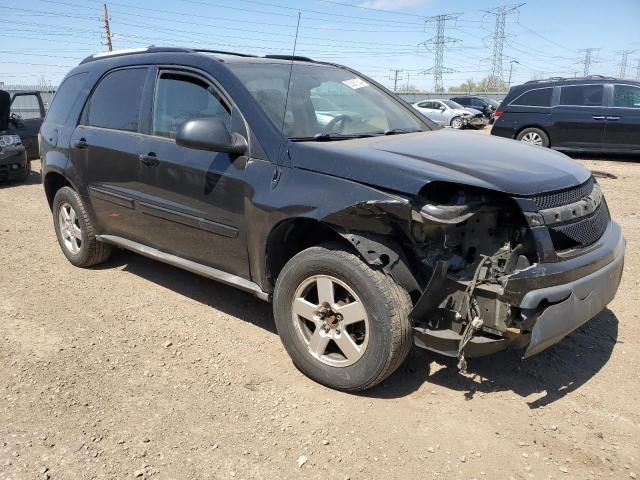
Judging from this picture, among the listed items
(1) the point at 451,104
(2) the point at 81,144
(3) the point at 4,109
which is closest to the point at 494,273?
(2) the point at 81,144

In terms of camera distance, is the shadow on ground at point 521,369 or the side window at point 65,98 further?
the side window at point 65,98

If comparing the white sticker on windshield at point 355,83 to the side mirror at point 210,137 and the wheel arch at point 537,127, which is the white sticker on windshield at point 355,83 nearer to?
the side mirror at point 210,137

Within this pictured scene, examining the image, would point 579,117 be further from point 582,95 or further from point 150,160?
point 150,160

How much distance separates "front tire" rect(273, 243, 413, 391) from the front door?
1.70ft

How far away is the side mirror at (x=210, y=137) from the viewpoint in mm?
3238

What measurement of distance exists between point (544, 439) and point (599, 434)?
293 mm

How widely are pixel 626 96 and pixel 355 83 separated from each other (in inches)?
390

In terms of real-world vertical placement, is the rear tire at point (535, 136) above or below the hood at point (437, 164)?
below

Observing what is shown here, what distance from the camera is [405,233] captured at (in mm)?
2768

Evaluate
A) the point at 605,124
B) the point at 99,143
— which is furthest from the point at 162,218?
the point at 605,124

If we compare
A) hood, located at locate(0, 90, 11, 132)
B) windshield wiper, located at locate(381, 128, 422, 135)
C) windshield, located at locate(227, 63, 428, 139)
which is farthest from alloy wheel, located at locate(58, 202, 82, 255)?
hood, located at locate(0, 90, 11, 132)

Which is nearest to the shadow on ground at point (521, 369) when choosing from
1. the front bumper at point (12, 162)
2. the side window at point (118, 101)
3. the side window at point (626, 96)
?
the side window at point (118, 101)

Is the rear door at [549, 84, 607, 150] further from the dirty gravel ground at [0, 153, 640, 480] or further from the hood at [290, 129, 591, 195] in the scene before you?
the hood at [290, 129, 591, 195]

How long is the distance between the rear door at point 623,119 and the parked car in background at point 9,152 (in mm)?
11800
